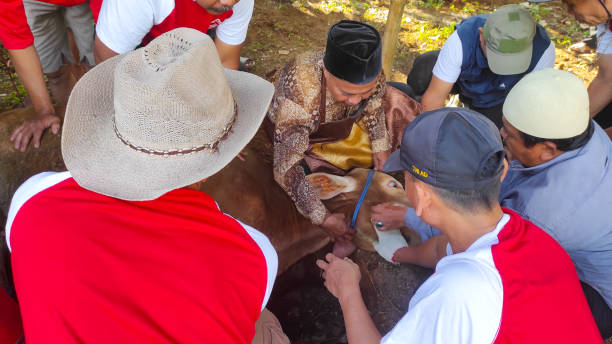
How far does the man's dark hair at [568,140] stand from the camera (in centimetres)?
179

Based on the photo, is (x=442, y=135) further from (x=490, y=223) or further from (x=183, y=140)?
(x=183, y=140)

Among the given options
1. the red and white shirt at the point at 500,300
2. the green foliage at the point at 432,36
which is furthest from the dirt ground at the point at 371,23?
the red and white shirt at the point at 500,300

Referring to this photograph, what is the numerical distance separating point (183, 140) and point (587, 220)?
1.71 metres

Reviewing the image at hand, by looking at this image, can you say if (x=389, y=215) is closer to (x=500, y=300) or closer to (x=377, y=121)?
(x=377, y=121)

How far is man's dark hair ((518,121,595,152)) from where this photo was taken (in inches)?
70.5

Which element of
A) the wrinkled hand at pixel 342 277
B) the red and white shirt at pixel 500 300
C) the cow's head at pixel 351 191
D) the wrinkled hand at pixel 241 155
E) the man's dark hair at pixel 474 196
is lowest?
the cow's head at pixel 351 191

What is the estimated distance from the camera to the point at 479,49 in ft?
8.88

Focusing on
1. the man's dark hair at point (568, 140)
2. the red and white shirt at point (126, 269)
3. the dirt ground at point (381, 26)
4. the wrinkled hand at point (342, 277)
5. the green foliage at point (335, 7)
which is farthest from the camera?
the green foliage at point (335, 7)

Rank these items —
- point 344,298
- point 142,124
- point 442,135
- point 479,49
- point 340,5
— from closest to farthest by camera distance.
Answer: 1. point 142,124
2. point 442,135
3. point 344,298
4. point 479,49
5. point 340,5

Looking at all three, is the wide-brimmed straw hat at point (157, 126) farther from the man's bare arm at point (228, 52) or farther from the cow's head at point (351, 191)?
the man's bare arm at point (228, 52)

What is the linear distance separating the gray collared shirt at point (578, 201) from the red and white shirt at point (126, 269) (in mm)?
1306

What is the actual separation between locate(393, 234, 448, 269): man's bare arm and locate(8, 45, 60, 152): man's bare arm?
1937mm

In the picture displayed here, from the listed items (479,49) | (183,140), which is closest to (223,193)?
(183,140)

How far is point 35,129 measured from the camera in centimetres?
223
